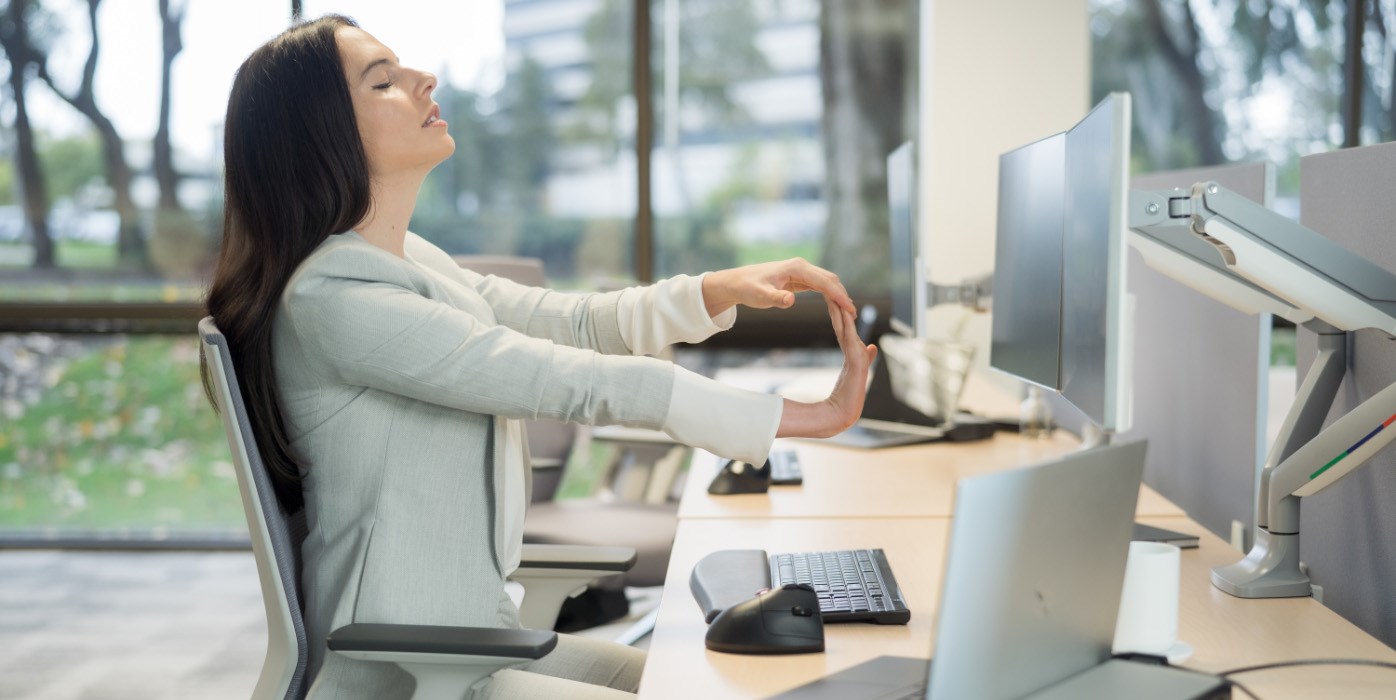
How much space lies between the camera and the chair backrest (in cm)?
120

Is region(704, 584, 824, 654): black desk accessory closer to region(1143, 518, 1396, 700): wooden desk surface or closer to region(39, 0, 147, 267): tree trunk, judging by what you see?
region(1143, 518, 1396, 700): wooden desk surface

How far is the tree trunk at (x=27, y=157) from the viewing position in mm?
4062

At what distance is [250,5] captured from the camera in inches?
160

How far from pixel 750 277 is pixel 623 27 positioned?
2.74 m

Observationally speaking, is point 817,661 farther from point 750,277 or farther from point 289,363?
point 289,363

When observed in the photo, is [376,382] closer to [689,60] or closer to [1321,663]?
[1321,663]

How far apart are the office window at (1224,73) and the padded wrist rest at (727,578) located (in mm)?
3038

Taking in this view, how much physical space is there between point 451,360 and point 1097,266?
676mm

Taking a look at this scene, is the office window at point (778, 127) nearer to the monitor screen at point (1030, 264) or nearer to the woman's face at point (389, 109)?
the monitor screen at point (1030, 264)

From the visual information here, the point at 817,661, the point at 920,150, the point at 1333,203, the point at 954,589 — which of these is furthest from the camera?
the point at 920,150

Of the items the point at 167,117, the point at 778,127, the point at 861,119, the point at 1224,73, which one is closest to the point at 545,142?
the point at 778,127

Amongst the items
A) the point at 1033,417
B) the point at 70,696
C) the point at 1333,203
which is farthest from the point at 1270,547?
the point at 70,696

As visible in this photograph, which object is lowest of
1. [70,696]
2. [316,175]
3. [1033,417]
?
[70,696]

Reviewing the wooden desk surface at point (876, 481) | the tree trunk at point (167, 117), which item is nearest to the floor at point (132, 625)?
the wooden desk surface at point (876, 481)
